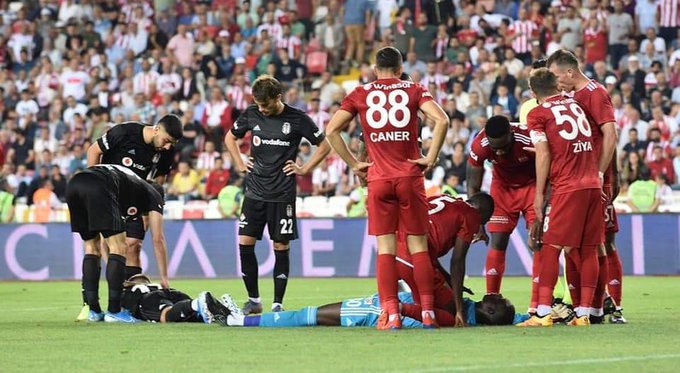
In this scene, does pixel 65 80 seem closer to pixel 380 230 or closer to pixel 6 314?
pixel 6 314

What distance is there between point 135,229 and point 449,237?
475 cm

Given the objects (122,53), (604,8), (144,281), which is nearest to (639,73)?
(604,8)

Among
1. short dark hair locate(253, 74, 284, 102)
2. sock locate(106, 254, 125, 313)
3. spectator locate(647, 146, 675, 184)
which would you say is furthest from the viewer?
spectator locate(647, 146, 675, 184)

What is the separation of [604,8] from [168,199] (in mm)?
9420

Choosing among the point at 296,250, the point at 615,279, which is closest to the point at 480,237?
the point at 615,279

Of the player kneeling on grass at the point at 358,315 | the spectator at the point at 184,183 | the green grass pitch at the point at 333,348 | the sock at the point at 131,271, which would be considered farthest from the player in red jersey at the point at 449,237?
the spectator at the point at 184,183

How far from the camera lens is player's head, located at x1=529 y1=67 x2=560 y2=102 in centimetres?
1128

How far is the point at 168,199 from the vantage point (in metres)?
24.4

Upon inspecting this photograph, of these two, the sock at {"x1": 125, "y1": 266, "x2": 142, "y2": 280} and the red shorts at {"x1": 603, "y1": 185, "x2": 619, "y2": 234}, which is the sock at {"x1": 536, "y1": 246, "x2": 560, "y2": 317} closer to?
the red shorts at {"x1": 603, "y1": 185, "x2": 619, "y2": 234}

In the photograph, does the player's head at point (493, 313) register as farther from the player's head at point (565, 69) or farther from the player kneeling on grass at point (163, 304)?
the player kneeling on grass at point (163, 304)

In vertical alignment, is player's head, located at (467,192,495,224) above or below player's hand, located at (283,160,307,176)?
below

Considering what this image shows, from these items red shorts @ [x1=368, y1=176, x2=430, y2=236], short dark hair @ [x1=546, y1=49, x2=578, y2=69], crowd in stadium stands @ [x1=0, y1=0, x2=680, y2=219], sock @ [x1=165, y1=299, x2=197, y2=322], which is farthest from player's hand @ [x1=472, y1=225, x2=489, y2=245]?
crowd in stadium stands @ [x1=0, y1=0, x2=680, y2=219]

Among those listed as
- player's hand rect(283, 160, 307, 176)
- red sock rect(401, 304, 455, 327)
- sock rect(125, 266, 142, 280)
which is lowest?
red sock rect(401, 304, 455, 327)

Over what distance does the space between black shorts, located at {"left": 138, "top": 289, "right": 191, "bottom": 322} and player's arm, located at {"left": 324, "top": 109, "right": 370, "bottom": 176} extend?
238 cm
